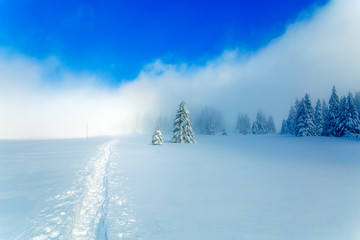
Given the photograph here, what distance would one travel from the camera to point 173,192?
7746 millimetres

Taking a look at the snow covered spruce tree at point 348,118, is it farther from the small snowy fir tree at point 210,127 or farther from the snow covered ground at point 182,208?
the small snowy fir tree at point 210,127

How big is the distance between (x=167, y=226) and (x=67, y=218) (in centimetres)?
327

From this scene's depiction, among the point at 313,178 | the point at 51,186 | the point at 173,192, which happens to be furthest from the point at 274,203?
the point at 51,186

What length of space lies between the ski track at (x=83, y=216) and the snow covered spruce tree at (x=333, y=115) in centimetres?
5732

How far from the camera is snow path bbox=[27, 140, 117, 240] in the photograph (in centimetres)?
449

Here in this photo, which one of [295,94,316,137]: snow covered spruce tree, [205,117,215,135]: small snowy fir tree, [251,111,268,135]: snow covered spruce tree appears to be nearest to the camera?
[295,94,316,137]: snow covered spruce tree

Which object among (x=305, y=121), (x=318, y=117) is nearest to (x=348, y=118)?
(x=305, y=121)

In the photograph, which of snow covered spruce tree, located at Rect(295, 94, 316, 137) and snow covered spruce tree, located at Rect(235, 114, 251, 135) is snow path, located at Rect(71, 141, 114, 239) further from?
snow covered spruce tree, located at Rect(235, 114, 251, 135)

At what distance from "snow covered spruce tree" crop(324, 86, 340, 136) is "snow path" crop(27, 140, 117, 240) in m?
57.7

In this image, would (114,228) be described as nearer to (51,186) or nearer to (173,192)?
(173,192)

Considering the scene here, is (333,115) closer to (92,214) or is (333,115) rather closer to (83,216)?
(92,214)

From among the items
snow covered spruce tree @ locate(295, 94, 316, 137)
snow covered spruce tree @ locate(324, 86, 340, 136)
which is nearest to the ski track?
snow covered spruce tree @ locate(324, 86, 340, 136)

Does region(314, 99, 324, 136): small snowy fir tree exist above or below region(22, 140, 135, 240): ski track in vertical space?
above

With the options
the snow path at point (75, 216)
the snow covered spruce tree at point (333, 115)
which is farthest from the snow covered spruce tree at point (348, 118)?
the snow path at point (75, 216)
